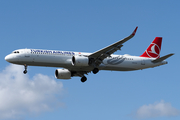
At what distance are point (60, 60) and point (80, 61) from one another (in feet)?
9.61

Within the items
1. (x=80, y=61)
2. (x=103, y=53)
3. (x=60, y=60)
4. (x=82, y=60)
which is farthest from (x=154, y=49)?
(x=60, y=60)

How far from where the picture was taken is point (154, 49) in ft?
199

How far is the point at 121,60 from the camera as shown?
54.8 m

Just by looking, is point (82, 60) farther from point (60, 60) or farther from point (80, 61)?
point (60, 60)

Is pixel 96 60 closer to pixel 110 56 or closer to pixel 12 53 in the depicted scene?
pixel 110 56

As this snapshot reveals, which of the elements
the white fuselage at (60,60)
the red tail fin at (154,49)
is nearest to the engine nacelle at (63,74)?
the white fuselage at (60,60)

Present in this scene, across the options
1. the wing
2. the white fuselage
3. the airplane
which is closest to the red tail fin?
the airplane

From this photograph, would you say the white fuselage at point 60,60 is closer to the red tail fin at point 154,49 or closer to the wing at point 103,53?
the wing at point 103,53

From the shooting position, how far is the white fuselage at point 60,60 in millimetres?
49688

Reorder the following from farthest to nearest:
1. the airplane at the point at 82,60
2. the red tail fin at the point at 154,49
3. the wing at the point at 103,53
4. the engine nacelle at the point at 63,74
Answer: the red tail fin at the point at 154,49 < the engine nacelle at the point at 63,74 < the airplane at the point at 82,60 < the wing at the point at 103,53

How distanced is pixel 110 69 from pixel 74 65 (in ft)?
22.1

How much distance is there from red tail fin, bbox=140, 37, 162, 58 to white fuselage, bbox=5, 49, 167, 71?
4256 mm

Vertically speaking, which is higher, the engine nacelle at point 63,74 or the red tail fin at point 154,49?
the red tail fin at point 154,49

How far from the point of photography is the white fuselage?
49688mm
